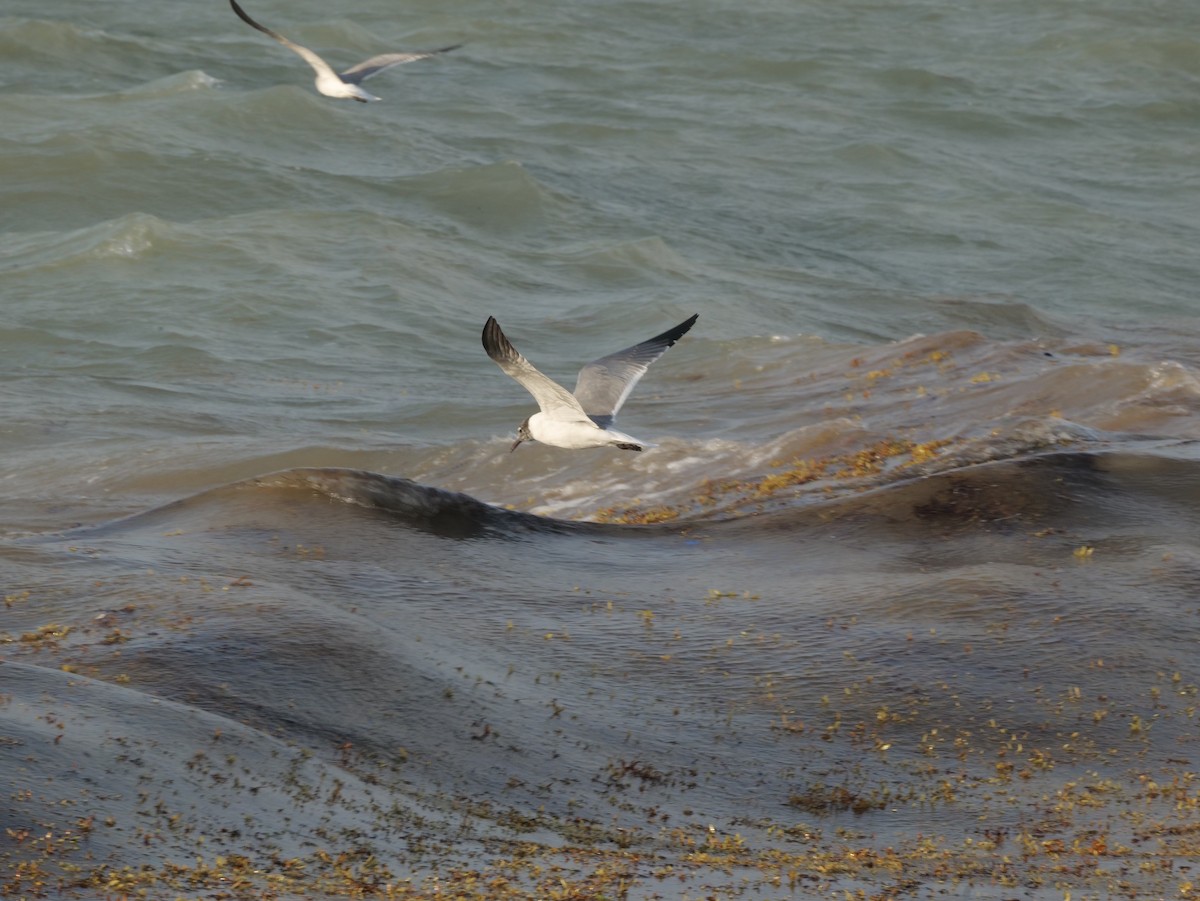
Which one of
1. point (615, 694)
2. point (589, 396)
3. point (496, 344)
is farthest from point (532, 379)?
point (615, 694)

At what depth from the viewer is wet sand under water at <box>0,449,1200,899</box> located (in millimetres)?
6262

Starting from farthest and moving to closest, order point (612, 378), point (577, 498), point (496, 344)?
1. point (577, 498)
2. point (612, 378)
3. point (496, 344)

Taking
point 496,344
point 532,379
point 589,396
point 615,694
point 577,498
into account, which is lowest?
point 577,498

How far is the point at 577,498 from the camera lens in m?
14.8

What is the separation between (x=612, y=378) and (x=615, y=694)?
10.7ft

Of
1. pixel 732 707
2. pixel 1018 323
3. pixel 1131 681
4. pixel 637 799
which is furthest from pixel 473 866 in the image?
pixel 1018 323

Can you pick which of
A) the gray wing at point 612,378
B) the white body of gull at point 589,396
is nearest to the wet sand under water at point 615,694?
the white body of gull at point 589,396

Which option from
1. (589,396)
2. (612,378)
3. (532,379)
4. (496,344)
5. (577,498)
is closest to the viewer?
(496,344)

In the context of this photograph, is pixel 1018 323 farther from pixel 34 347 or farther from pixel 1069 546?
pixel 1069 546

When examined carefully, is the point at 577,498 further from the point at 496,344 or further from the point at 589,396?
the point at 496,344

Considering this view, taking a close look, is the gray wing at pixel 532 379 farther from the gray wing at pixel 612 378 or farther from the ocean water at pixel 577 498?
the ocean water at pixel 577 498

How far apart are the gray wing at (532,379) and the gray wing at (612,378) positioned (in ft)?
0.95

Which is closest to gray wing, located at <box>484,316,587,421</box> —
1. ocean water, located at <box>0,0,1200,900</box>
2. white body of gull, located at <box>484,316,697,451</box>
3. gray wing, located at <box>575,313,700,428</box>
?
white body of gull, located at <box>484,316,697,451</box>

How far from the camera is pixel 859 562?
9.77 meters
